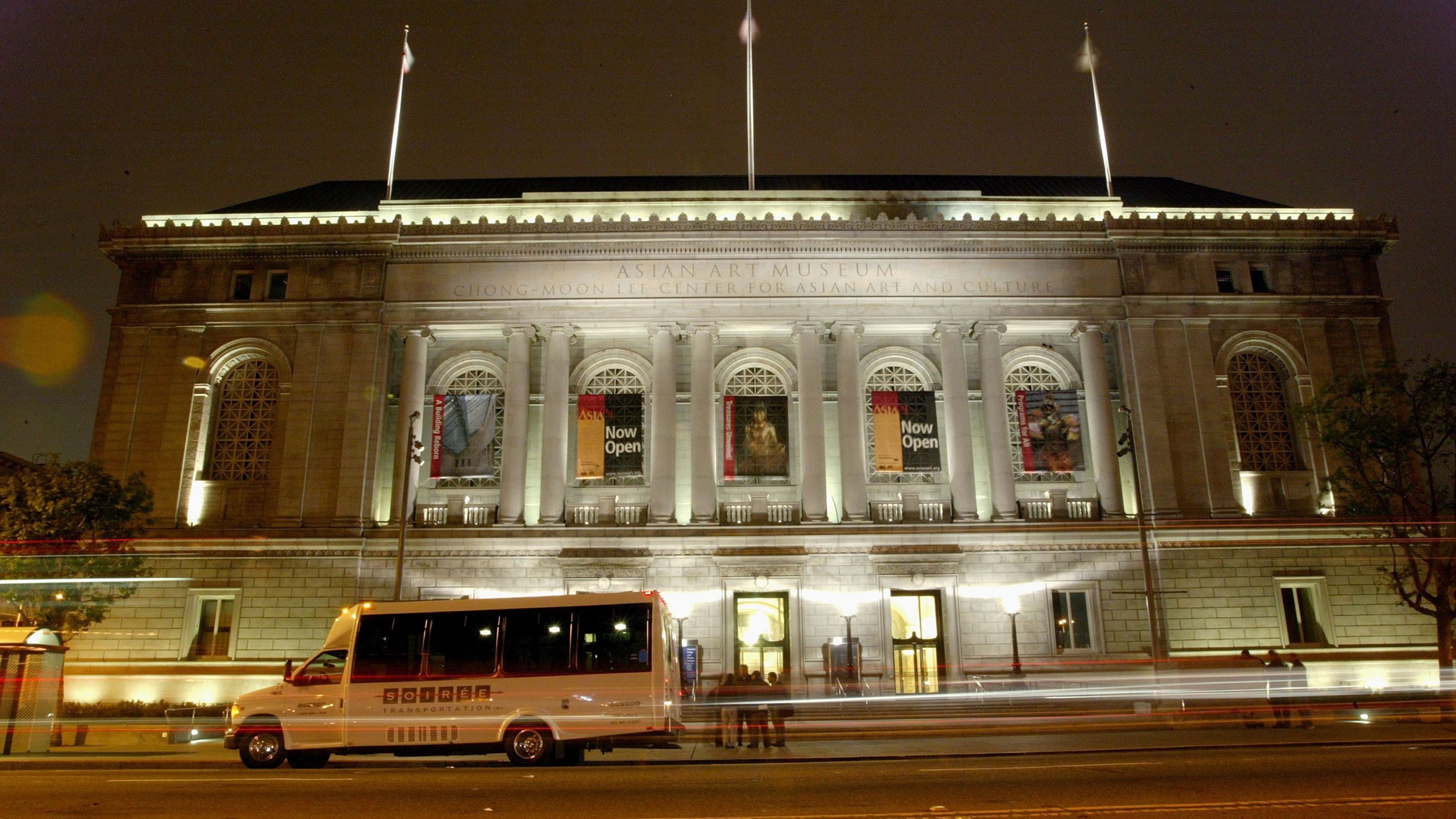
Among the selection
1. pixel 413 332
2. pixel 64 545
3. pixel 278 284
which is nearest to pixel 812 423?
pixel 413 332

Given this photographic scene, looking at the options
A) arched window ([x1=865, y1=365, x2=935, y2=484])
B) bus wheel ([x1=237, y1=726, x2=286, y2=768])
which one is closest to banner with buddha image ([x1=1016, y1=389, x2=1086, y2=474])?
arched window ([x1=865, y1=365, x2=935, y2=484])

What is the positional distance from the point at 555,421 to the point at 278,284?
13.3m

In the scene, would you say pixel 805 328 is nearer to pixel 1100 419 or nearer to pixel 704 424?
pixel 704 424

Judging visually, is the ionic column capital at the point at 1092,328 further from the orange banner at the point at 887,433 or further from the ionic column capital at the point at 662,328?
the ionic column capital at the point at 662,328

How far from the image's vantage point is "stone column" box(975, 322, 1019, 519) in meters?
35.5

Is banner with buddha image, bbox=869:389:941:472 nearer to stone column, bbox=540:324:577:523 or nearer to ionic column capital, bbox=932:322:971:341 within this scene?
ionic column capital, bbox=932:322:971:341

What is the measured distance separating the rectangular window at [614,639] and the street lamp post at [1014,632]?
17.7 m

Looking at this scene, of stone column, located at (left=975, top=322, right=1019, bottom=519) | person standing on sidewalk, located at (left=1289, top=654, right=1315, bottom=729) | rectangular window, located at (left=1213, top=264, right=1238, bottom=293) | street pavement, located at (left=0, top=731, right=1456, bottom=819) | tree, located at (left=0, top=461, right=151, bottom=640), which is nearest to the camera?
street pavement, located at (left=0, top=731, right=1456, bottom=819)

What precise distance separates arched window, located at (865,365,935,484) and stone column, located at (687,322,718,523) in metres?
6.20

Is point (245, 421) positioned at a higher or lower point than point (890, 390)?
lower

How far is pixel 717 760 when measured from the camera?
18031 mm

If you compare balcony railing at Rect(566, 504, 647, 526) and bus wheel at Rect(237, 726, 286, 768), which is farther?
balcony railing at Rect(566, 504, 647, 526)

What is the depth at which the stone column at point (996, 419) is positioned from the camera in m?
35.5

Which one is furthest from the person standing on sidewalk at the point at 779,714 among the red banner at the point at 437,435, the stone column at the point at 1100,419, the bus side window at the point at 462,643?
the red banner at the point at 437,435
